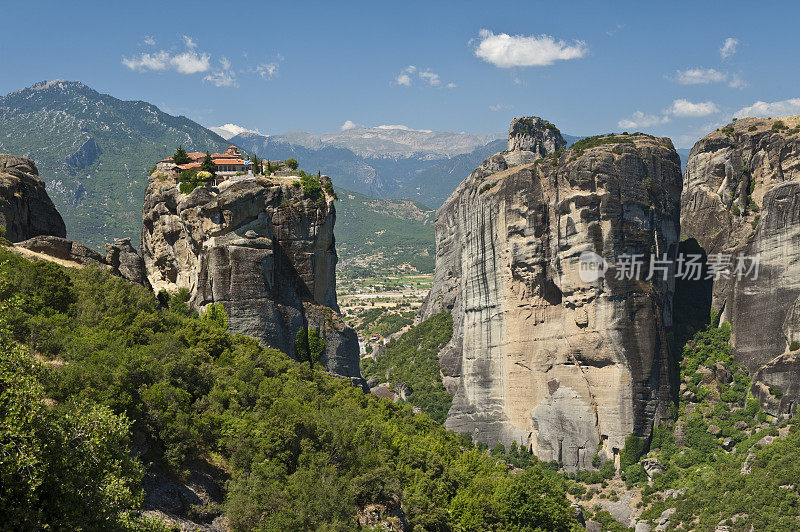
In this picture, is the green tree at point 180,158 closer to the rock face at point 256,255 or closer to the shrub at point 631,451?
the rock face at point 256,255

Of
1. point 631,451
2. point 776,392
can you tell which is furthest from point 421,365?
point 776,392

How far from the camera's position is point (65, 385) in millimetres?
19062

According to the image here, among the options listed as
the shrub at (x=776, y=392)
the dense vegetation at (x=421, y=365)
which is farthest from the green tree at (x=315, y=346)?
the shrub at (x=776, y=392)

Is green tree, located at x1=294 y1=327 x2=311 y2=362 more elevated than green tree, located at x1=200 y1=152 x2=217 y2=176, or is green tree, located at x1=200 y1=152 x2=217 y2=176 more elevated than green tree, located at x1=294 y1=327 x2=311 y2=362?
green tree, located at x1=200 y1=152 x2=217 y2=176

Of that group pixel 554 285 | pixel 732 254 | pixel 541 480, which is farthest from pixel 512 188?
pixel 541 480

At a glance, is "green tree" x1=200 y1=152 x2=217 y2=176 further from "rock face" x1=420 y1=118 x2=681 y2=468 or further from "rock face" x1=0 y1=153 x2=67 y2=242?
"rock face" x1=420 y1=118 x2=681 y2=468

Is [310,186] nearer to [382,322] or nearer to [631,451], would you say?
[631,451]

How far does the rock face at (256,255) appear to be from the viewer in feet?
141

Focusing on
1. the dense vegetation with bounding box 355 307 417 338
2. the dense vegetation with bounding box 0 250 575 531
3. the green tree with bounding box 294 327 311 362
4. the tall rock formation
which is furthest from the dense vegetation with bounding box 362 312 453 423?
the dense vegetation with bounding box 0 250 575 531

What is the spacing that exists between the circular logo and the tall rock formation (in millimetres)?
15342

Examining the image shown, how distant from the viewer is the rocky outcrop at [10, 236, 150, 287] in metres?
34.9

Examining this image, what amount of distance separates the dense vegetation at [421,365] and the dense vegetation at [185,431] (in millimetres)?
40086

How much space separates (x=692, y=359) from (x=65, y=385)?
61810 millimetres

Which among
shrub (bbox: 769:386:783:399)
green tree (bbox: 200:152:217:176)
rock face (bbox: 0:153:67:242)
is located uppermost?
green tree (bbox: 200:152:217:176)
